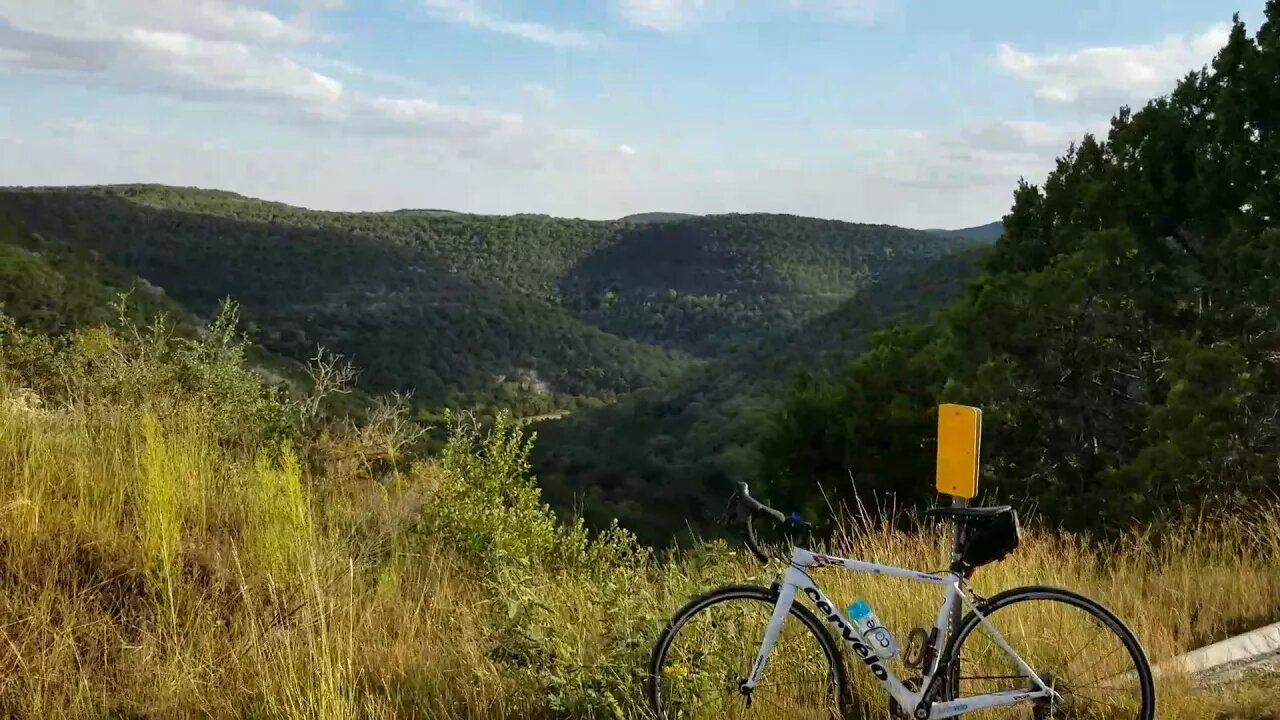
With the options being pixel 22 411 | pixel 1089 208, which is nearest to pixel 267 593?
pixel 22 411

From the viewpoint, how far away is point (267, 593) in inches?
157

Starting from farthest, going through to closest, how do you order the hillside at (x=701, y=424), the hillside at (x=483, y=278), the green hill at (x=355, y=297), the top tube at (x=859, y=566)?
the hillside at (x=483, y=278), the green hill at (x=355, y=297), the hillside at (x=701, y=424), the top tube at (x=859, y=566)

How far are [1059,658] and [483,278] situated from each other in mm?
92856

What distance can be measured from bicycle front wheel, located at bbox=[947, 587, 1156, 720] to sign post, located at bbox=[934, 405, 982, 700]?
16 centimetres

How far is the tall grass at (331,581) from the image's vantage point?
3.28 meters

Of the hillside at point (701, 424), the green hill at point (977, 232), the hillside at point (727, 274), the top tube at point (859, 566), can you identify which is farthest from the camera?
the green hill at point (977, 232)

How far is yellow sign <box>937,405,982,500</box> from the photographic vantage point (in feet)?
10.1

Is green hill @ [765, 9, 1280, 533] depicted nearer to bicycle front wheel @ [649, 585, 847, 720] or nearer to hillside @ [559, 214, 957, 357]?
bicycle front wheel @ [649, 585, 847, 720]

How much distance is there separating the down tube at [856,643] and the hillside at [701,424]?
87.5ft

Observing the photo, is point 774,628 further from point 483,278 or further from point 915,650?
point 483,278

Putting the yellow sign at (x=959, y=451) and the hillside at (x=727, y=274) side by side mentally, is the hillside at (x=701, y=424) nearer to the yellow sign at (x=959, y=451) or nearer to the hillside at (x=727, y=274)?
the hillside at (x=727, y=274)

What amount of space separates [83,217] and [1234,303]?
72.6 meters

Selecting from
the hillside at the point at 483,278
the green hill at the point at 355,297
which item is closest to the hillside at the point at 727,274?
the hillside at the point at 483,278

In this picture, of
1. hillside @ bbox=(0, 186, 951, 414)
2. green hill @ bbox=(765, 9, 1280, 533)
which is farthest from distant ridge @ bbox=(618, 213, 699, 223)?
green hill @ bbox=(765, 9, 1280, 533)
